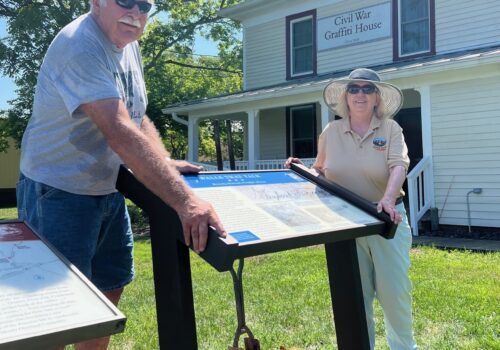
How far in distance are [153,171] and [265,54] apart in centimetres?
1318

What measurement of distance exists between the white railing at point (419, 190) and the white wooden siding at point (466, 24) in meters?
2.75

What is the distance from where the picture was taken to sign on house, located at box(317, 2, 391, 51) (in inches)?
469

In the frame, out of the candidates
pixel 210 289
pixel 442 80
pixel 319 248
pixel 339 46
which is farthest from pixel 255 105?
pixel 210 289

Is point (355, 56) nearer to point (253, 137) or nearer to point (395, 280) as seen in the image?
point (253, 137)

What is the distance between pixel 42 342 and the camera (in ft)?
4.47

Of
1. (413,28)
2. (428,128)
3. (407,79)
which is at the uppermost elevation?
(413,28)

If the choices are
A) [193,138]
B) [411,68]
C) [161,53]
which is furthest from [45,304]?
[161,53]

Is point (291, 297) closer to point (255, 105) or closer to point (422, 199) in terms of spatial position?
point (422, 199)

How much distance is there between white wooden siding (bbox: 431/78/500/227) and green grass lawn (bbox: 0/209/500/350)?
2.70m

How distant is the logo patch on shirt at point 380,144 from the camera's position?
3.13 meters

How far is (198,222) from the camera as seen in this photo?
1.78 metres

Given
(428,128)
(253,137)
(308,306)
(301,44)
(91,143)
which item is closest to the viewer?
(91,143)

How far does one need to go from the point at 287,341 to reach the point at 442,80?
23.3ft

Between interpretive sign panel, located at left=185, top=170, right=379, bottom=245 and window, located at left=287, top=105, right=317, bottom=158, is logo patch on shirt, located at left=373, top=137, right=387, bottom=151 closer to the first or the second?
interpretive sign panel, located at left=185, top=170, right=379, bottom=245
